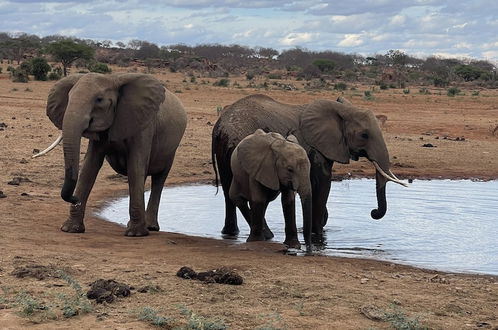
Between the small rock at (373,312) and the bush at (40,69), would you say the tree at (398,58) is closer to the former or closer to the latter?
the bush at (40,69)

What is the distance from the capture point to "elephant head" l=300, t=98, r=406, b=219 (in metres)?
11.1

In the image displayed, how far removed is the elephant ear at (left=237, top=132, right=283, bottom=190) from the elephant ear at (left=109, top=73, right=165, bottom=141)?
117 cm

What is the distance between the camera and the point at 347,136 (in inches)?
442

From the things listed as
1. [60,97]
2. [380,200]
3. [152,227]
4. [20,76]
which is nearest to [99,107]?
[60,97]

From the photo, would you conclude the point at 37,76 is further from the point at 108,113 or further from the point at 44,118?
the point at 108,113

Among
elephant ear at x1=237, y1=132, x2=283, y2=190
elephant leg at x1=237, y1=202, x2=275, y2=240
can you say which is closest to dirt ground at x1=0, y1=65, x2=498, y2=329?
elephant leg at x1=237, y1=202, x2=275, y2=240

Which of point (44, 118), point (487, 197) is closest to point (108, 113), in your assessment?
point (487, 197)

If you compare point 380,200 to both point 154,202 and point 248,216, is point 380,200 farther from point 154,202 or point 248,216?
point 154,202

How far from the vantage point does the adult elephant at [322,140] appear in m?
10.9

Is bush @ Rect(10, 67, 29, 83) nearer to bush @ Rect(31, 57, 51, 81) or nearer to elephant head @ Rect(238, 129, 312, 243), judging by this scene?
bush @ Rect(31, 57, 51, 81)

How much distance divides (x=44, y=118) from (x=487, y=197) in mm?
12745

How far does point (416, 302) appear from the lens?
6.93m

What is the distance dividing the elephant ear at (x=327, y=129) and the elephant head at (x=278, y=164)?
59.8 inches

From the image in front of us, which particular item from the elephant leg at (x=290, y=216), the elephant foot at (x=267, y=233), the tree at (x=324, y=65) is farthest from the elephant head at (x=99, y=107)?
the tree at (x=324, y=65)
